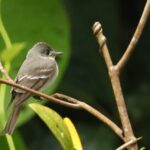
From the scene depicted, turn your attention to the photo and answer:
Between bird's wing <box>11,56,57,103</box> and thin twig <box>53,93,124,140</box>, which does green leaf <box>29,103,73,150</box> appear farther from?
bird's wing <box>11,56,57,103</box>

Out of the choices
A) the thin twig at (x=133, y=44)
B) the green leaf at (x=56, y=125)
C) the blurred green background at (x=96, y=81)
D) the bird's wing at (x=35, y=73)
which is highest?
the thin twig at (x=133, y=44)

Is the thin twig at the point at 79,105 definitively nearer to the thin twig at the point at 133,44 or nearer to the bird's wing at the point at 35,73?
the thin twig at the point at 133,44

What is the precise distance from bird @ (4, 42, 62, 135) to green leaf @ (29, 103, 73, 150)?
0.74 m

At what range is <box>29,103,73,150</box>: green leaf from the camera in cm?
126

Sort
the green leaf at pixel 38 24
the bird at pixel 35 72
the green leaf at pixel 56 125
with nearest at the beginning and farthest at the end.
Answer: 1. the green leaf at pixel 56 125
2. the bird at pixel 35 72
3. the green leaf at pixel 38 24

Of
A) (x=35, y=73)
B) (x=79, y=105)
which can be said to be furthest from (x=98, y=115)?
(x=35, y=73)

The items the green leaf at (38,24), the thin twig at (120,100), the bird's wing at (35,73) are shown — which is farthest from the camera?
the green leaf at (38,24)

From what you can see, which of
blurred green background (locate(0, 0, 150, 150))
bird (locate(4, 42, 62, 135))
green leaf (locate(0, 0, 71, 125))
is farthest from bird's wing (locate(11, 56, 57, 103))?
blurred green background (locate(0, 0, 150, 150))

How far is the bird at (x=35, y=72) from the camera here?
2.20 m

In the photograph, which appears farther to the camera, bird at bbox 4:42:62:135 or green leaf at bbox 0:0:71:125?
green leaf at bbox 0:0:71:125

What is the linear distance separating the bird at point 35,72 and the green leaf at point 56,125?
0.74 m

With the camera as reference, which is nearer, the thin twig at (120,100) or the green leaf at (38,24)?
the thin twig at (120,100)

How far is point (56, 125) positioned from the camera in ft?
4.16

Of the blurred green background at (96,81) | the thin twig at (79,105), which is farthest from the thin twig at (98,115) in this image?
the blurred green background at (96,81)
